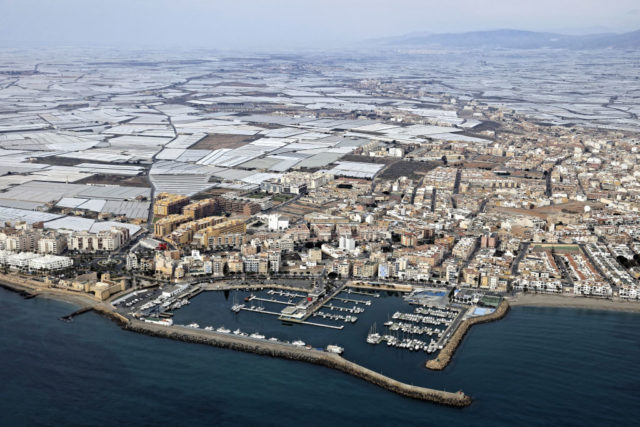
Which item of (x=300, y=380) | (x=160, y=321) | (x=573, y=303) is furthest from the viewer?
(x=573, y=303)

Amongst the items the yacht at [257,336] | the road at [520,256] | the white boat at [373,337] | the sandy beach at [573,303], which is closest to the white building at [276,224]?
the road at [520,256]

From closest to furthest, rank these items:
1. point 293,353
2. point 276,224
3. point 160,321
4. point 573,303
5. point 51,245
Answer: point 293,353 → point 160,321 → point 573,303 → point 51,245 → point 276,224

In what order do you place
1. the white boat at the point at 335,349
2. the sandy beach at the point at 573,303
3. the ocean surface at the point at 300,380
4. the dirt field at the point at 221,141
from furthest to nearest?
the dirt field at the point at 221,141
the sandy beach at the point at 573,303
the white boat at the point at 335,349
the ocean surface at the point at 300,380

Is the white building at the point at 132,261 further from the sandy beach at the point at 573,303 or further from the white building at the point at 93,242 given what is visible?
the sandy beach at the point at 573,303

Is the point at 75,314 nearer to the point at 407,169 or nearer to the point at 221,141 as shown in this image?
the point at 407,169

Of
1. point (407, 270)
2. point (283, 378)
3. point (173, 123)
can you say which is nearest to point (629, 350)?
point (407, 270)

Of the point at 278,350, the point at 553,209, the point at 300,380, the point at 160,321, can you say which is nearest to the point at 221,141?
the point at 553,209

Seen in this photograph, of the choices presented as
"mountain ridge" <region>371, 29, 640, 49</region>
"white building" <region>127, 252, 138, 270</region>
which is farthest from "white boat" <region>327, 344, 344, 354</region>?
"mountain ridge" <region>371, 29, 640, 49</region>
